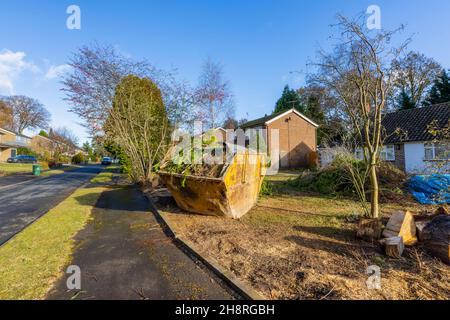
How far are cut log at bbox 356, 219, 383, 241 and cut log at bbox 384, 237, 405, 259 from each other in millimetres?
579

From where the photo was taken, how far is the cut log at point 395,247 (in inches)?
141

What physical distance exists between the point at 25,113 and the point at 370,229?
76.4 meters

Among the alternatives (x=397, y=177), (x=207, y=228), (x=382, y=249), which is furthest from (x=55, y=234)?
(x=397, y=177)

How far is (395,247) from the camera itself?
3582 millimetres

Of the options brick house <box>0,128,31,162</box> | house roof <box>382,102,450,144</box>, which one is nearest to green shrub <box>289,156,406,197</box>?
house roof <box>382,102,450,144</box>

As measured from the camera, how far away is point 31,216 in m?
6.92

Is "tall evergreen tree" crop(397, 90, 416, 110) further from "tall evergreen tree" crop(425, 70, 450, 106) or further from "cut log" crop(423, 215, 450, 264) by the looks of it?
"cut log" crop(423, 215, 450, 264)

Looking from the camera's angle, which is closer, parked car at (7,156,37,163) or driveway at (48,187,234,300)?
driveway at (48,187,234,300)

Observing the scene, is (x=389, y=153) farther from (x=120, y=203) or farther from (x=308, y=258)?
(x=120, y=203)

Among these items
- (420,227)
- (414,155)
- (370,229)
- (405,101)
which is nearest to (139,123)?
(370,229)

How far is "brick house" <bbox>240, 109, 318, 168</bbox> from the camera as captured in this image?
26045 millimetres
